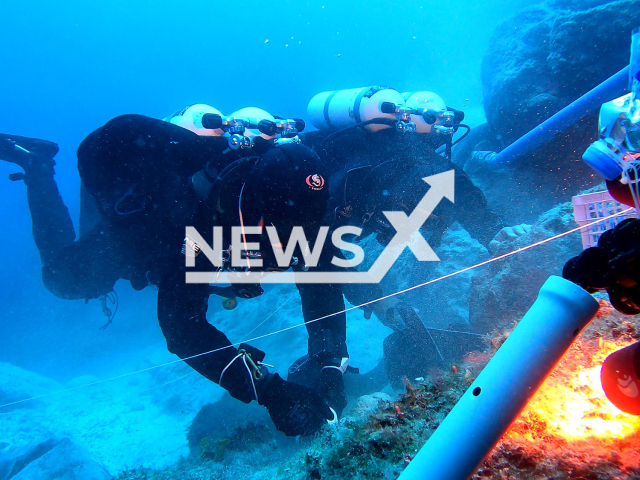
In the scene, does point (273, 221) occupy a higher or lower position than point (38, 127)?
higher

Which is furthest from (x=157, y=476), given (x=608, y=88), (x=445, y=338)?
(x=608, y=88)

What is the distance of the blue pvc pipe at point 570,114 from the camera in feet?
13.6

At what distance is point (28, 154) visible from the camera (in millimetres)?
6789

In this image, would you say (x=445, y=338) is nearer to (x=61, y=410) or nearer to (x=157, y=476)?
(x=157, y=476)

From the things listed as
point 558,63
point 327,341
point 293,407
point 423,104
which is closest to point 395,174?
point 423,104

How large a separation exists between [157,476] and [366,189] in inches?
226

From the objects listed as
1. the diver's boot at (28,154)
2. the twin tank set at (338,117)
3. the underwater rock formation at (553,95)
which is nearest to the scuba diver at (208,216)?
the twin tank set at (338,117)

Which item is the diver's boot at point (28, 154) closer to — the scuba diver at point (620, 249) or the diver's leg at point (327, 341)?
the diver's leg at point (327, 341)

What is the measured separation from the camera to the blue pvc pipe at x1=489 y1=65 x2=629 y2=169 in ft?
13.6

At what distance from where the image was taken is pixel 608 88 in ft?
13.7

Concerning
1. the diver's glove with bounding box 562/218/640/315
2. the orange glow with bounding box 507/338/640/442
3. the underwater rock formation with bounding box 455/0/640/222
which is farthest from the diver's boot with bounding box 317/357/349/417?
the underwater rock formation with bounding box 455/0/640/222

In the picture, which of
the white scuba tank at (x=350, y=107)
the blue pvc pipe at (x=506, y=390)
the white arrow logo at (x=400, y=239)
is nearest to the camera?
the blue pvc pipe at (x=506, y=390)

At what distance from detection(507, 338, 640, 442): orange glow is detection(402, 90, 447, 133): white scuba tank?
4.38 meters

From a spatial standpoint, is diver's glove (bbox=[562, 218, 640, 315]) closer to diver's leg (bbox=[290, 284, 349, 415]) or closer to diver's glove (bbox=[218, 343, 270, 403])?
diver's leg (bbox=[290, 284, 349, 415])
